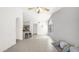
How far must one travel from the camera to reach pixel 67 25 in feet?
8.79

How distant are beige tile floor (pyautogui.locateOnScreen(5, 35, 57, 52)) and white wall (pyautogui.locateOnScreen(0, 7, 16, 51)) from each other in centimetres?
15

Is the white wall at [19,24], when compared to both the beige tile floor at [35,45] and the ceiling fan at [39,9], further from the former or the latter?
the ceiling fan at [39,9]

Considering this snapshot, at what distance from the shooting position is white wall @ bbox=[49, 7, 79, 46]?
2.61m

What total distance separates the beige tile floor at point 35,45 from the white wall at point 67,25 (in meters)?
0.28

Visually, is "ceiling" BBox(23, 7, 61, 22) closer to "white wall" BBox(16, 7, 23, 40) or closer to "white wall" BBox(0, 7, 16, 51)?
"white wall" BBox(16, 7, 23, 40)

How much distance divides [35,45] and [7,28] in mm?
868

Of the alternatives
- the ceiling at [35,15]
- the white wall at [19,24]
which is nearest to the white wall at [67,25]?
the ceiling at [35,15]

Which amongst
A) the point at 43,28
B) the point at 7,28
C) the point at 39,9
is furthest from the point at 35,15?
the point at 7,28

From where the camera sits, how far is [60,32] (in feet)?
9.30

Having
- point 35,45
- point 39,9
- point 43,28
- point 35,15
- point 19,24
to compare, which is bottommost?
point 35,45

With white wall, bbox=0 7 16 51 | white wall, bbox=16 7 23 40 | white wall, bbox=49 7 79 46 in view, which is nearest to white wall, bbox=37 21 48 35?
white wall, bbox=49 7 79 46

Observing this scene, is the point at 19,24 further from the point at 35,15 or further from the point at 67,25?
the point at 67,25
